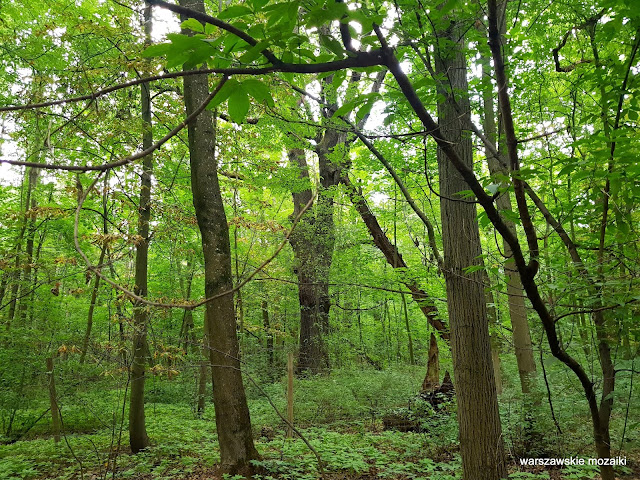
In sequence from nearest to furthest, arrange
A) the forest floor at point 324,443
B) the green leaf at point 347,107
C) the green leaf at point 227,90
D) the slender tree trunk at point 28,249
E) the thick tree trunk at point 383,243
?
the green leaf at point 227,90 < the green leaf at point 347,107 < the forest floor at point 324,443 < the slender tree trunk at point 28,249 < the thick tree trunk at point 383,243

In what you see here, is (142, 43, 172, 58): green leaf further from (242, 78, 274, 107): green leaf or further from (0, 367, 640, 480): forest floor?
(0, 367, 640, 480): forest floor

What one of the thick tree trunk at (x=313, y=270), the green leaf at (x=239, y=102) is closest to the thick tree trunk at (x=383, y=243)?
the thick tree trunk at (x=313, y=270)

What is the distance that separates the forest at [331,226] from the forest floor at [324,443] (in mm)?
54

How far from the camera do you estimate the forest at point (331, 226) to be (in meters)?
1.27

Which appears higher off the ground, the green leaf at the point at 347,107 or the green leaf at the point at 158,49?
the green leaf at the point at 347,107

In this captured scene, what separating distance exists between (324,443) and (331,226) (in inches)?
238

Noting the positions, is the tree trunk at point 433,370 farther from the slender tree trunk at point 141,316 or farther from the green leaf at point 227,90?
the green leaf at point 227,90

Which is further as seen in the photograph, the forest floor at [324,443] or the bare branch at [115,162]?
the forest floor at [324,443]

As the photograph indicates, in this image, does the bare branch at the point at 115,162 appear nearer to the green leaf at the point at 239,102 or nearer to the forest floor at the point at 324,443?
the green leaf at the point at 239,102

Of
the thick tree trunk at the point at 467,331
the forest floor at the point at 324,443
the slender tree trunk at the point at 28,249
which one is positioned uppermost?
the slender tree trunk at the point at 28,249

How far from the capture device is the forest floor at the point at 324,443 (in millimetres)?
4586

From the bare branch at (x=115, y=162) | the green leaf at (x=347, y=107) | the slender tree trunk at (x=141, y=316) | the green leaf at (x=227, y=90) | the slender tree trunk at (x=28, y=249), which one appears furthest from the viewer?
the slender tree trunk at (x=28, y=249)

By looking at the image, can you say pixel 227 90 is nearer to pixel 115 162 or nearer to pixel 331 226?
pixel 115 162

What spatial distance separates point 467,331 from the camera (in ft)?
8.59
